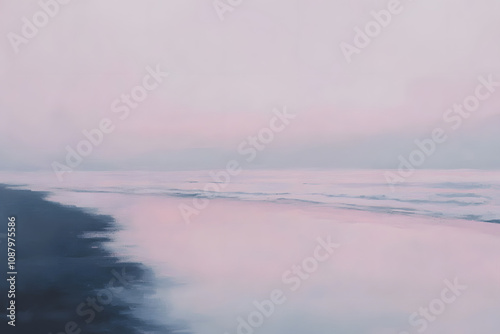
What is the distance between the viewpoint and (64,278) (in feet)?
8.02

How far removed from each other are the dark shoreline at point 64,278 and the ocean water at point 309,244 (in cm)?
7

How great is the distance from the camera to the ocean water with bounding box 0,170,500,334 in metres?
2.39

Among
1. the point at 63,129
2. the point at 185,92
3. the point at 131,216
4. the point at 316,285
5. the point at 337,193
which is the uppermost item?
the point at 185,92

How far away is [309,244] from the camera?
96.3 inches

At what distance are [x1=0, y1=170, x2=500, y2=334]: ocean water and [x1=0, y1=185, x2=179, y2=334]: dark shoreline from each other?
7cm

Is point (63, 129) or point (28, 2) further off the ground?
point (28, 2)

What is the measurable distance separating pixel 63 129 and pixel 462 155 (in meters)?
1.91

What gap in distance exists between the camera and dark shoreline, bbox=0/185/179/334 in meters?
2.39

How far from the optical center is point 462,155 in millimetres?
2432

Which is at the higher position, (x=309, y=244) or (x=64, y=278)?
(x=309, y=244)

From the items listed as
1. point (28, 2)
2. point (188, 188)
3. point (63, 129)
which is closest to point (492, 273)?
point (188, 188)

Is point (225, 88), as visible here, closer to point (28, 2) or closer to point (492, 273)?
point (28, 2)

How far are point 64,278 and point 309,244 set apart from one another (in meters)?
1.18

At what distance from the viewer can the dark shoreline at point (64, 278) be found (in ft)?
7.84
